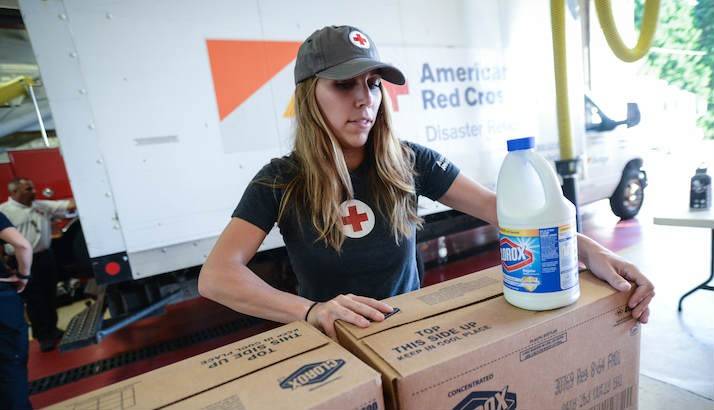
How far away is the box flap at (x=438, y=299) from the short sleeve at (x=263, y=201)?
0.46 m

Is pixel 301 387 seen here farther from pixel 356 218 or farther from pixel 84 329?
pixel 84 329

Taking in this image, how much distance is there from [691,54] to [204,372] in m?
5.89

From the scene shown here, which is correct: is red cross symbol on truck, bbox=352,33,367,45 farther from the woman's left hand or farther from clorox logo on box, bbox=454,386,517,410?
clorox logo on box, bbox=454,386,517,410

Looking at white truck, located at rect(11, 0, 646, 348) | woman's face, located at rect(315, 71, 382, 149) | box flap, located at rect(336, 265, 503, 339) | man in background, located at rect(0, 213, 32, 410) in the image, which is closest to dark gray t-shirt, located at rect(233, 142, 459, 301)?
woman's face, located at rect(315, 71, 382, 149)

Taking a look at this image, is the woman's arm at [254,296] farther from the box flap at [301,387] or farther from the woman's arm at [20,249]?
the woman's arm at [20,249]

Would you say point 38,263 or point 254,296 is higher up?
point 254,296

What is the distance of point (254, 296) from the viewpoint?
0.93m

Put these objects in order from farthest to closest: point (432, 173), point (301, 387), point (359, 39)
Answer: point (432, 173) → point (359, 39) → point (301, 387)

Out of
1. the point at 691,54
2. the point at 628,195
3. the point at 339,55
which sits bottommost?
the point at 628,195

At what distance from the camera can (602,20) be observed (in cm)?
229

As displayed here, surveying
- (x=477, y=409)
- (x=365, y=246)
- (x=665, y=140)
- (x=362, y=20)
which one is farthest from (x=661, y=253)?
(x=477, y=409)

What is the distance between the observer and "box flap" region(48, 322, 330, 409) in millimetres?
585

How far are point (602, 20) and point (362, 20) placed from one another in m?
1.53

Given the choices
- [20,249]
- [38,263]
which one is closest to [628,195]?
[20,249]
